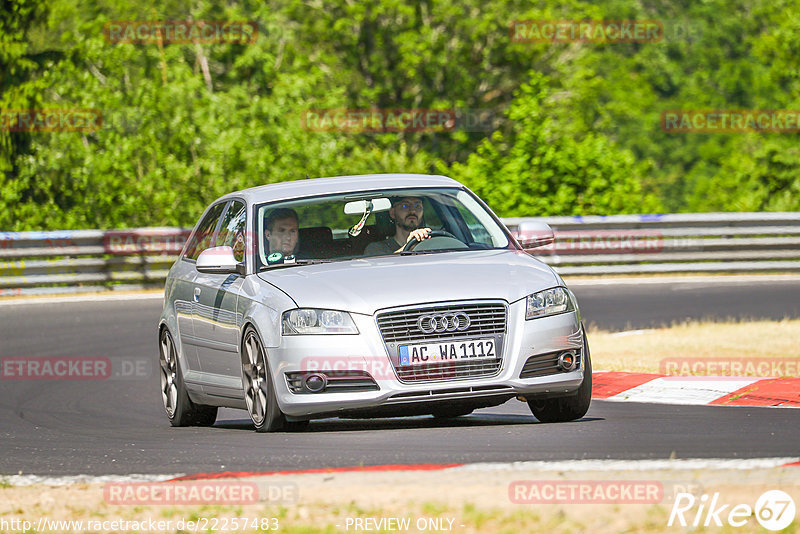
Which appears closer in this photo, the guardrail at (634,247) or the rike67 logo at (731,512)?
the rike67 logo at (731,512)

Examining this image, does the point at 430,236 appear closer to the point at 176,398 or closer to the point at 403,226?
the point at 403,226

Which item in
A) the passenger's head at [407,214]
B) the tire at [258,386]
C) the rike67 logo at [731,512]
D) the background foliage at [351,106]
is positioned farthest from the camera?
the background foliage at [351,106]

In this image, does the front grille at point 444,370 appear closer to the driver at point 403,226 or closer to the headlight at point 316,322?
the headlight at point 316,322

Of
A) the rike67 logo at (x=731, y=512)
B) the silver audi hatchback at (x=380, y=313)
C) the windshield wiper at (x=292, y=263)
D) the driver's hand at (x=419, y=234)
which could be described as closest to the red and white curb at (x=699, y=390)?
the silver audi hatchback at (x=380, y=313)

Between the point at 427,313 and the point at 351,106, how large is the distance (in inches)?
1409

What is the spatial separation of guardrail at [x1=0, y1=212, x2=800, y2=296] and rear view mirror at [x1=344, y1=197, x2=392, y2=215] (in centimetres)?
1192

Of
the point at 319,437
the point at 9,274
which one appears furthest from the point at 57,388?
the point at 9,274

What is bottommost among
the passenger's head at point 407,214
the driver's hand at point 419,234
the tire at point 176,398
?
the tire at point 176,398

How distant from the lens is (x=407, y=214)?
955 centimetres

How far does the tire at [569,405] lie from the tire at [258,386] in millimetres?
1574

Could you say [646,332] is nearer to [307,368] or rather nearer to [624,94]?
[307,368]

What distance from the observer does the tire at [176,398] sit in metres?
10.2

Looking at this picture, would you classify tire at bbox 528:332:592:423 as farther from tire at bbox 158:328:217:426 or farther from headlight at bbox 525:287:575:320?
tire at bbox 158:328:217:426

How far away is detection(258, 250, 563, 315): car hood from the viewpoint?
26.6 ft
